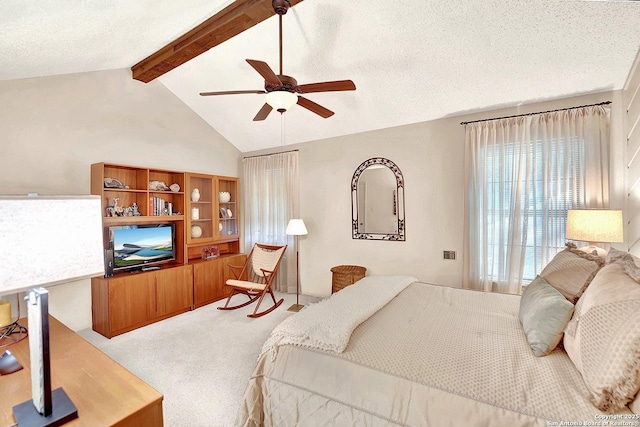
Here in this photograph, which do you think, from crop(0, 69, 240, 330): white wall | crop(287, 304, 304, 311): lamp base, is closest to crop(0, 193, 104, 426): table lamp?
crop(0, 69, 240, 330): white wall

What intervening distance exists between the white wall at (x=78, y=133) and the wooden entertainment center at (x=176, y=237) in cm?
19

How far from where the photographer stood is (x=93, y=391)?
3.67 feet

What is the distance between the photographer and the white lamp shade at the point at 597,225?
2254 mm

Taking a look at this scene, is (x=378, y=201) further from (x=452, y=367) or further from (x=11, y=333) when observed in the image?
(x=11, y=333)

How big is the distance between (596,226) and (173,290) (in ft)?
14.7

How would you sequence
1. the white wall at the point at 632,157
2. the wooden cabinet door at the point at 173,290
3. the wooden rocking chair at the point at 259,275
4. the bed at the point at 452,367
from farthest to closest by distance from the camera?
the wooden rocking chair at the point at 259,275
the wooden cabinet door at the point at 173,290
the white wall at the point at 632,157
the bed at the point at 452,367

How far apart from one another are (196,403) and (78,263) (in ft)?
5.09

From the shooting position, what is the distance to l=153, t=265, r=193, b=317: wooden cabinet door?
11.7ft

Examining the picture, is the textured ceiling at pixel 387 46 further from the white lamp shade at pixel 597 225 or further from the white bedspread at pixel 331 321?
the white bedspread at pixel 331 321

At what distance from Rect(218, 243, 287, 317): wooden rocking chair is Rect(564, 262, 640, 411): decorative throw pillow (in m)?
3.10

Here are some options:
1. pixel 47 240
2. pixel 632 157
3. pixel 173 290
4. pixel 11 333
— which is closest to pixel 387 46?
pixel 632 157

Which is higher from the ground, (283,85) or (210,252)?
(283,85)

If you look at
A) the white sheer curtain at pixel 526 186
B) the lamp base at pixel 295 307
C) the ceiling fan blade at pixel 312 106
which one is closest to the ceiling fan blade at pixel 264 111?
the ceiling fan blade at pixel 312 106

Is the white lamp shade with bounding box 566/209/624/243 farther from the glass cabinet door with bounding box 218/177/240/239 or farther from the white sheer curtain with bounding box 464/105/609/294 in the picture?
the glass cabinet door with bounding box 218/177/240/239
